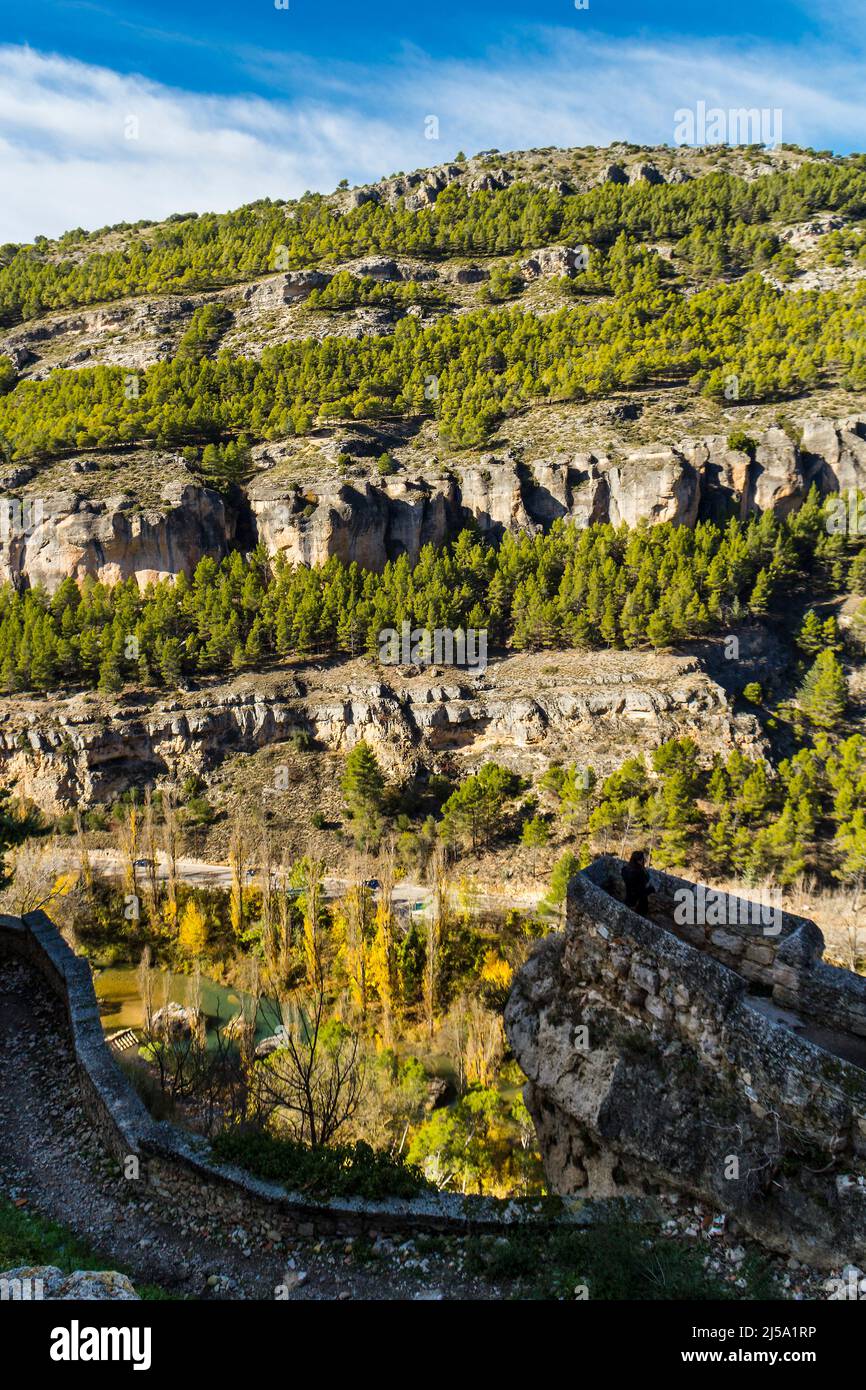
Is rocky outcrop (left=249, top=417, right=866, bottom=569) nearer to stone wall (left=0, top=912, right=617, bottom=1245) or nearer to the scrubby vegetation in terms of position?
the scrubby vegetation

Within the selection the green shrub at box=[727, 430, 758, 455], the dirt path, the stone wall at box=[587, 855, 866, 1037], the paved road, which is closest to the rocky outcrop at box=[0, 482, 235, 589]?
the paved road

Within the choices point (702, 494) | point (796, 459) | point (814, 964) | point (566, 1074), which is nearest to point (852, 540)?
point (796, 459)

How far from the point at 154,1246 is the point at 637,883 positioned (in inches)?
309

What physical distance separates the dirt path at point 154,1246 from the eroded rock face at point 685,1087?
2.81 m

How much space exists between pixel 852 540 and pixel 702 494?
10916mm

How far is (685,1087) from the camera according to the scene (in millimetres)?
8422

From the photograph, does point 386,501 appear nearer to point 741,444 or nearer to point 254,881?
point 741,444

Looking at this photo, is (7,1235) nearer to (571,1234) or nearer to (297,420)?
(571,1234)

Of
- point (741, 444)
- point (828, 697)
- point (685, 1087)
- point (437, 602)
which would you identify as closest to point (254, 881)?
point (437, 602)

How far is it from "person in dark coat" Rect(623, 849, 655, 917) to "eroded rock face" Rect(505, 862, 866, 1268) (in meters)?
0.60

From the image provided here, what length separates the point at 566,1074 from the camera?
970cm

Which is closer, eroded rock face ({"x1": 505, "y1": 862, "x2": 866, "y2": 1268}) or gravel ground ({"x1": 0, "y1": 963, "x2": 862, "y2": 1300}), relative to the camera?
gravel ground ({"x1": 0, "y1": 963, "x2": 862, "y2": 1300})

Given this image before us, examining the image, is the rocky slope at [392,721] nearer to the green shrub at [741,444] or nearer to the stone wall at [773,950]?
the green shrub at [741,444]

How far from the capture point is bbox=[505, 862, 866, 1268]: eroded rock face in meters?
7.12
